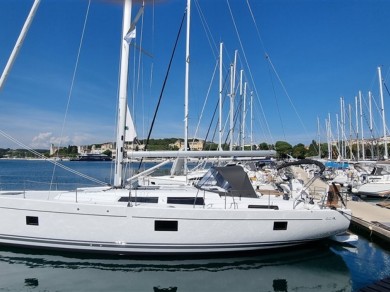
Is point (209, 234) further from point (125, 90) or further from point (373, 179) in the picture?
point (373, 179)

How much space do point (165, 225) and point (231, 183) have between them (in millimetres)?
2955

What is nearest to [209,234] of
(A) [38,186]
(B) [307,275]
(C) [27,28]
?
(B) [307,275]

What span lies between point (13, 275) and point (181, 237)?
4603 mm

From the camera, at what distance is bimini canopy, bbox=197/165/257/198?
11539 mm

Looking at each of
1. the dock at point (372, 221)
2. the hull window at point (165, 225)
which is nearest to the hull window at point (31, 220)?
the hull window at point (165, 225)

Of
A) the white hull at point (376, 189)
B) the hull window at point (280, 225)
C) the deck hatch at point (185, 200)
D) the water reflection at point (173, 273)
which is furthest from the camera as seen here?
the white hull at point (376, 189)

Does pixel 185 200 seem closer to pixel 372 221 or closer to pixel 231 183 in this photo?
pixel 231 183

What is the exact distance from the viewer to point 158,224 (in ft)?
32.3

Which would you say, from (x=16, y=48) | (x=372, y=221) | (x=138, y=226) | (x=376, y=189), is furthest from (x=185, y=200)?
(x=376, y=189)

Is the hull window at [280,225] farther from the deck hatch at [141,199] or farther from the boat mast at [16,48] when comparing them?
the boat mast at [16,48]

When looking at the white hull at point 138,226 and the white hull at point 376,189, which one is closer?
the white hull at point 138,226

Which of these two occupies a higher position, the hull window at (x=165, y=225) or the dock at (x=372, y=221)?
the hull window at (x=165, y=225)

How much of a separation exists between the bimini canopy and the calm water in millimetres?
2048

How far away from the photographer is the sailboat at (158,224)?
977 cm
